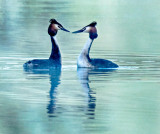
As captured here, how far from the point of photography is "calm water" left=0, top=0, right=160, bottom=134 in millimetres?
11273

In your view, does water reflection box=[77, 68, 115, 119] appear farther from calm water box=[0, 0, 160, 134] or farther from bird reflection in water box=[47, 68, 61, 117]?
bird reflection in water box=[47, 68, 61, 117]

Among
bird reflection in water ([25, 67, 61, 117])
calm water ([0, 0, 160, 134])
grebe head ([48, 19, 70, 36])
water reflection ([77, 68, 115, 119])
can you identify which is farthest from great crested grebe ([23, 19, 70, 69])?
water reflection ([77, 68, 115, 119])

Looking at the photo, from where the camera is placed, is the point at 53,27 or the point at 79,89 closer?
the point at 79,89

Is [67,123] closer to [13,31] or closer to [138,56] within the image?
[138,56]

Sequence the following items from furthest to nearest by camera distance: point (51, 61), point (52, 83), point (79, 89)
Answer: point (51, 61)
point (52, 83)
point (79, 89)

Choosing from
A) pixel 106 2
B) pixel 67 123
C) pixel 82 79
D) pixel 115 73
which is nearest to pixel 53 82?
pixel 82 79

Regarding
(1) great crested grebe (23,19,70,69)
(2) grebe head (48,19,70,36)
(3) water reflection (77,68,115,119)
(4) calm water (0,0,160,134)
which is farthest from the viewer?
(2) grebe head (48,19,70,36)

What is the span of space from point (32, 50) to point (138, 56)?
8.35 feet

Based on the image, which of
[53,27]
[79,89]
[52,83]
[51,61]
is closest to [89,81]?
[52,83]

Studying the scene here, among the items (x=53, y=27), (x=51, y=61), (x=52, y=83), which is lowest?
(x=52, y=83)

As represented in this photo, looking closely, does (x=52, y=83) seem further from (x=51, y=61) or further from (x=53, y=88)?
(x=51, y=61)

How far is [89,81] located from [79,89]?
1099 millimetres

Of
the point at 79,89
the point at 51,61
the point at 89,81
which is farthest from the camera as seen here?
the point at 51,61

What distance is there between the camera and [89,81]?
15258 mm
